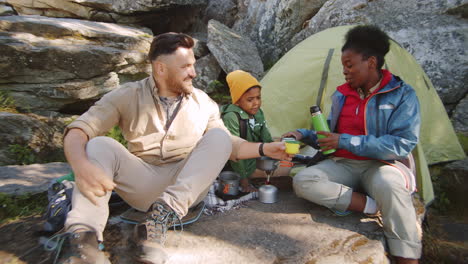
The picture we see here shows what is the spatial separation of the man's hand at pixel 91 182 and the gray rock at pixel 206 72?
16.8ft

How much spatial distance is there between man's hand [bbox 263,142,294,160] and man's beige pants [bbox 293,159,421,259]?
0.29m

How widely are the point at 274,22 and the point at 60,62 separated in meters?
4.72

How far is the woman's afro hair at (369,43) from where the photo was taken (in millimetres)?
2719

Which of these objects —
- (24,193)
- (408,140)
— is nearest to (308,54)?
(408,140)

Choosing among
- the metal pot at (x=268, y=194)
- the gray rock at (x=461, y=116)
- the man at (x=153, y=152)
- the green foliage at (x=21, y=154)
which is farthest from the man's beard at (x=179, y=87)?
the gray rock at (x=461, y=116)

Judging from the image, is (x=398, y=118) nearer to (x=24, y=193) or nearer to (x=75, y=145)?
(x=75, y=145)

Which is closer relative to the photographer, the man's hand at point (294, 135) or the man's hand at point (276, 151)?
the man's hand at point (276, 151)

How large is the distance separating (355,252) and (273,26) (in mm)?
6327

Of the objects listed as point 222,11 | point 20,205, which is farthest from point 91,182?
point 222,11

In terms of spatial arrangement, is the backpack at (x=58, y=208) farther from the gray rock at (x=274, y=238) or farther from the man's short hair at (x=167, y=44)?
the man's short hair at (x=167, y=44)

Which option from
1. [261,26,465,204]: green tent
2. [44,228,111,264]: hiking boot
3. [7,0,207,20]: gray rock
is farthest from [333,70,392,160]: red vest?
[7,0,207,20]: gray rock

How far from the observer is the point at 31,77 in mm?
5145

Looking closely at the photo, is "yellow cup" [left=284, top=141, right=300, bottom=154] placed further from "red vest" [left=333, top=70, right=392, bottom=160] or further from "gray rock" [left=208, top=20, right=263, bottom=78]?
"gray rock" [left=208, top=20, right=263, bottom=78]

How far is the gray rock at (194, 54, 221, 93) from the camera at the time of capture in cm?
694
